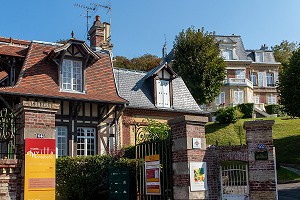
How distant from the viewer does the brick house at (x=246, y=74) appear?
49.7 metres

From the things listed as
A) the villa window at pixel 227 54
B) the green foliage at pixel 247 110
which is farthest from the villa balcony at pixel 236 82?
the green foliage at pixel 247 110

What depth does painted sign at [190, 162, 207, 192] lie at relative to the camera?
989 cm

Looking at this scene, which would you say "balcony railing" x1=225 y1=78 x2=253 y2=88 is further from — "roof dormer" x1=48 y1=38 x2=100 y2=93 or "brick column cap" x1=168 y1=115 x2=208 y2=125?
"brick column cap" x1=168 y1=115 x2=208 y2=125

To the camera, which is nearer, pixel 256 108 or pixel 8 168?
pixel 8 168

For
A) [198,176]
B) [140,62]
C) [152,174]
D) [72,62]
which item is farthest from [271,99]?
[198,176]

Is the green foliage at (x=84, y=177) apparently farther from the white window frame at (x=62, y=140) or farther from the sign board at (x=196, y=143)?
the white window frame at (x=62, y=140)

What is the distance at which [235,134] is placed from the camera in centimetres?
3203

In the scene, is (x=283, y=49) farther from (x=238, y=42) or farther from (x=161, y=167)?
(x=161, y=167)

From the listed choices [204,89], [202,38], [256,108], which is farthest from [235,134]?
[256,108]

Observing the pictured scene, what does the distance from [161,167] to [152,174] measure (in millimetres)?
462

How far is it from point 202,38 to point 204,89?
17.0ft

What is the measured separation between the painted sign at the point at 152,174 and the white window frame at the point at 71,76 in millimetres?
9315

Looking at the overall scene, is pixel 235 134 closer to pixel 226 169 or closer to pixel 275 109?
pixel 275 109

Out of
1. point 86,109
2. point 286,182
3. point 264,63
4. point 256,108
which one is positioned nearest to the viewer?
point 86,109
